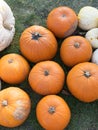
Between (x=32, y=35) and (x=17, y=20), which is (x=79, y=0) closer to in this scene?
(x=17, y=20)

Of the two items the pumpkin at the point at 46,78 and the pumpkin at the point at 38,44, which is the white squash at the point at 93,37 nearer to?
the pumpkin at the point at 38,44

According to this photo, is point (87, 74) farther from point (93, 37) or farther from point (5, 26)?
point (5, 26)

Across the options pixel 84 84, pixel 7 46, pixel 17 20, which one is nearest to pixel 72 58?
pixel 84 84

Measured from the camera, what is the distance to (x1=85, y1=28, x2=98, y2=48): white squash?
263 centimetres

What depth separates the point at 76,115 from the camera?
247 cm

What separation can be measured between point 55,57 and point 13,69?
1.53 feet

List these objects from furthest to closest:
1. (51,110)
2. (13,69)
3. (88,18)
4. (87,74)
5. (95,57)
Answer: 1. (88,18)
2. (95,57)
3. (13,69)
4. (87,74)
5. (51,110)

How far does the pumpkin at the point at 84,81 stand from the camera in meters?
2.32

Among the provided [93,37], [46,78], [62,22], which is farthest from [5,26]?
[93,37]

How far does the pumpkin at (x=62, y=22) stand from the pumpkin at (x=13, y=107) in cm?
65

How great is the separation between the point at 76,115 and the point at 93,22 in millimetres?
836

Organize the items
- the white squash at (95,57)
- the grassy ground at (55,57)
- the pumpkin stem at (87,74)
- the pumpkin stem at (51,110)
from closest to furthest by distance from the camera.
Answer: the pumpkin stem at (51,110)
the pumpkin stem at (87,74)
the grassy ground at (55,57)
the white squash at (95,57)

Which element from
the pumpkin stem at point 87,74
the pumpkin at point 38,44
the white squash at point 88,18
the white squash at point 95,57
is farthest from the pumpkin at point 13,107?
the white squash at point 88,18

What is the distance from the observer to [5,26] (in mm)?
2658
